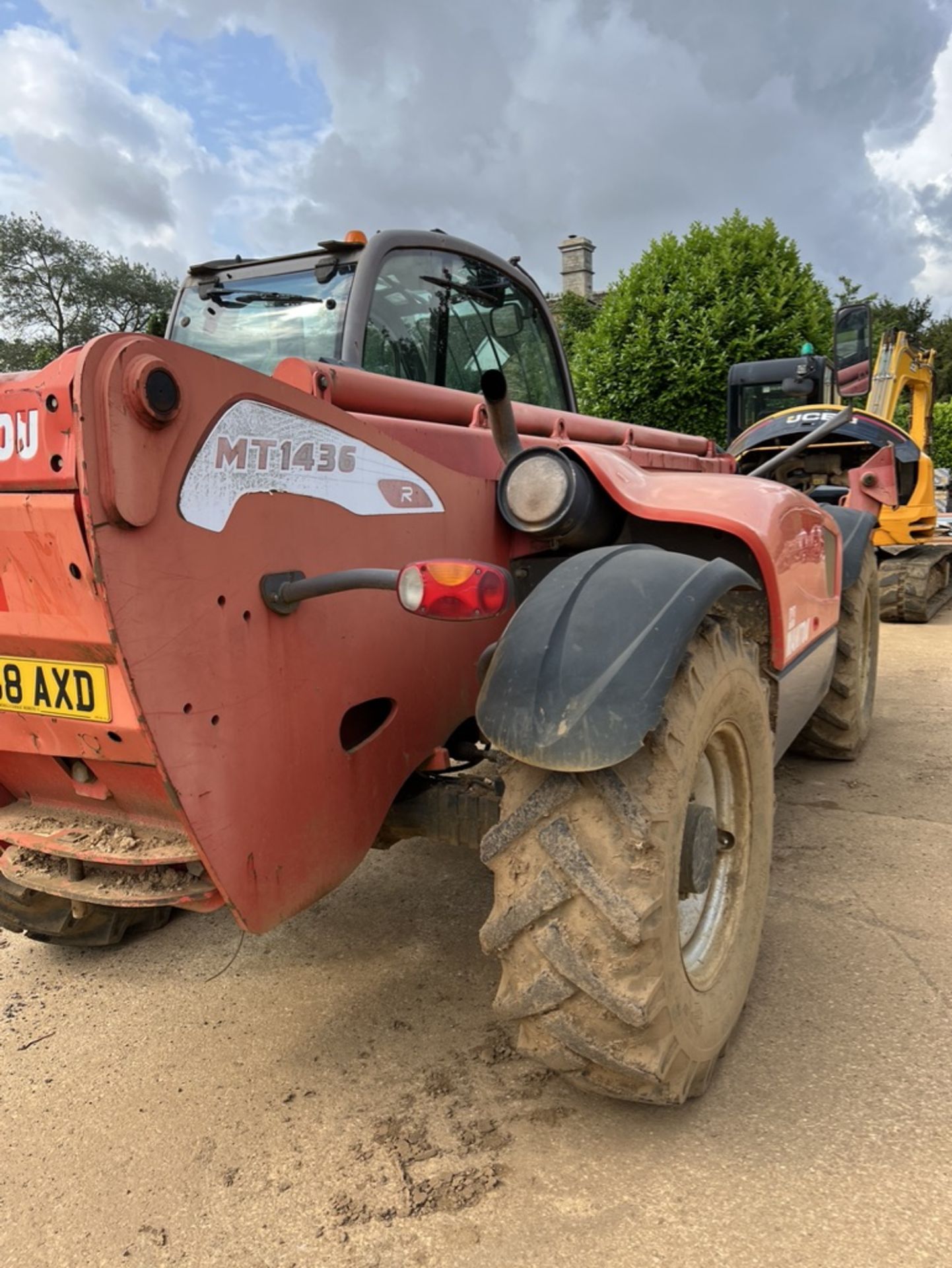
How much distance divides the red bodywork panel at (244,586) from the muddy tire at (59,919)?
0.67 meters

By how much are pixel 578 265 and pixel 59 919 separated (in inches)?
1254

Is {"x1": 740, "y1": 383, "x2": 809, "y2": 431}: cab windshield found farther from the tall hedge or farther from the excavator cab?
the tall hedge

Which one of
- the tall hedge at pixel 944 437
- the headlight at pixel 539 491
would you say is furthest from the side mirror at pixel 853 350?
the tall hedge at pixel 944 437

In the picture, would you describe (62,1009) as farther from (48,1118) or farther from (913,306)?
(913,306)

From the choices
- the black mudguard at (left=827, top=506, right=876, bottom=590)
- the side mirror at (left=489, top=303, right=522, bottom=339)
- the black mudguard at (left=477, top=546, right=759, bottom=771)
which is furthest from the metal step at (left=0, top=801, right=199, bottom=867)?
the black mudguard at (left=827, top=506, right=876, bottom=590)

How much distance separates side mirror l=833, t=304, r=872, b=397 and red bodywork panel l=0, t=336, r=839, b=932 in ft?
3.77

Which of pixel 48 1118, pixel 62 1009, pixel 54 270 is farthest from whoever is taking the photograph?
pixel 54 270

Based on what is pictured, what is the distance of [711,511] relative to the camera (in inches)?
96.6

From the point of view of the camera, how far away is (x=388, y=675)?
7.16ft

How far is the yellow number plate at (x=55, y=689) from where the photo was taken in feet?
5.71

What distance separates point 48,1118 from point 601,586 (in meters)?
1.82

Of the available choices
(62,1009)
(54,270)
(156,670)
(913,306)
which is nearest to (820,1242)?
(156,670)

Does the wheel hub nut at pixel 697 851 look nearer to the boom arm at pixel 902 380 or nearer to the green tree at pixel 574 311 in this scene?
the boom arm at pixel 902 380

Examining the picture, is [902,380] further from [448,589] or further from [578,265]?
[578,265]
